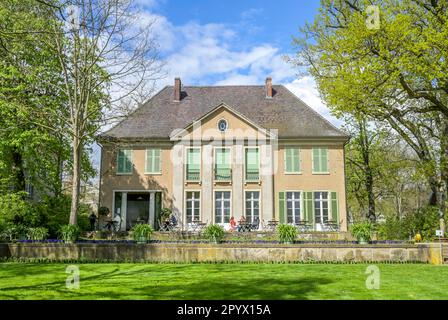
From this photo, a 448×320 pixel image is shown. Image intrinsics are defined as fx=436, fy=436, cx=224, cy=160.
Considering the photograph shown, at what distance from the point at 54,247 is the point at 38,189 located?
363 inches

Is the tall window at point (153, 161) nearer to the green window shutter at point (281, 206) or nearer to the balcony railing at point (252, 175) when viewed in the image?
the balcony railing at point (252, 175)

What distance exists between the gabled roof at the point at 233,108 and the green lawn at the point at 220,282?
51.2ft

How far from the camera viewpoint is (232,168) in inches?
1080

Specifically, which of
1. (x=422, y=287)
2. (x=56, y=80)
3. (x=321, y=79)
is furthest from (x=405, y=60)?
(x=56, y=80)

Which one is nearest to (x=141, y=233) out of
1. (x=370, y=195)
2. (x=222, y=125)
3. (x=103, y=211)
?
(x=103, y=211)

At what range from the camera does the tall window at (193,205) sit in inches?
1064

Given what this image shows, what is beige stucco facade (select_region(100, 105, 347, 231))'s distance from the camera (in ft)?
89.2

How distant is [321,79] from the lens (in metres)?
21.2

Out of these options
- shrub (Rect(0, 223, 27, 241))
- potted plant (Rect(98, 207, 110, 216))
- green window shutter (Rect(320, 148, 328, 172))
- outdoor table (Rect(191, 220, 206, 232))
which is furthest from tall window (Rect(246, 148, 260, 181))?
shrub (Rect(0, 223, 27, 241))

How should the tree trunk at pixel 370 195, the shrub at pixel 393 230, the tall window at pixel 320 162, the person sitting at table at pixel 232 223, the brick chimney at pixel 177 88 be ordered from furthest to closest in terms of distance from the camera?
the brick chimney at pixel 177 88
the tree trunk at pixel 370 195
the tall window at pixel 320 162
the person sitting at table at pixel 232 223
the shrub at pixel 393 230

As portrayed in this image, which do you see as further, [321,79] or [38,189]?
[38,189]

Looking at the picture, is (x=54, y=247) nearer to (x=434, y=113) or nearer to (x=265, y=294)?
(x=265, y=294)

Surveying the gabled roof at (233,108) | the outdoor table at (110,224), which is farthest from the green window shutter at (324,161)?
the outdoor table at (110,224)

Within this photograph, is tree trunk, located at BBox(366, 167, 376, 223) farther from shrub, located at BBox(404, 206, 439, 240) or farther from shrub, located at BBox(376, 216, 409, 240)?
shrub, located at BBox(404, 206, 439, 240)
